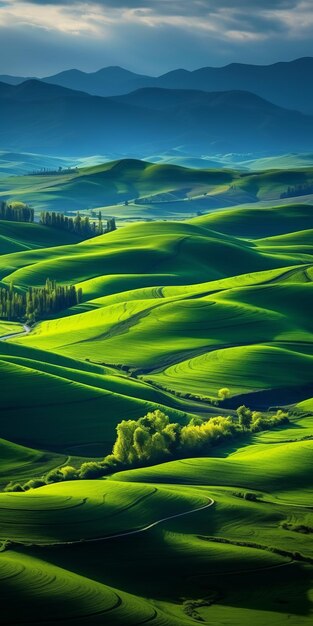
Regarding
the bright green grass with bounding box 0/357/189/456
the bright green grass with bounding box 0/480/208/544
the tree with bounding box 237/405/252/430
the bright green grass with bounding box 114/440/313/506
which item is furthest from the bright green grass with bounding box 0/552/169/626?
the tree with bounding box 237/405/252/430

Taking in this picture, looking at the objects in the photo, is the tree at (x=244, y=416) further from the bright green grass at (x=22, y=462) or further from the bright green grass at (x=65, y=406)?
the bright green grass at (x=22, y=462)

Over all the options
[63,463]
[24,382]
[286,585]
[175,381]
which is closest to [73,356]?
[175,381]

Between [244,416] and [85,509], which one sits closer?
[85,509]

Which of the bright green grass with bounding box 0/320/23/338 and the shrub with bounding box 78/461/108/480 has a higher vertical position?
the bright green grass with bounding box 0/320/23/338

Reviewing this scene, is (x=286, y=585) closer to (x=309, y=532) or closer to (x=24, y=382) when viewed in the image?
(x=309, y=532)

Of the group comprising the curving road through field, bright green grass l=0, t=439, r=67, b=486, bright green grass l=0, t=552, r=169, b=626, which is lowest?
bright green grass l=0, t=439, r=67, b=486

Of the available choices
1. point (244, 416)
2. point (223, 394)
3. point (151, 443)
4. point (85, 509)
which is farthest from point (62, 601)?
point (223, 394)

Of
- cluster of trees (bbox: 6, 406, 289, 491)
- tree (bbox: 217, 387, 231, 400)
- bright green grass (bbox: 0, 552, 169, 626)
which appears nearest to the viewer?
bright green grass (bbox: 0, 552, 169, 626)

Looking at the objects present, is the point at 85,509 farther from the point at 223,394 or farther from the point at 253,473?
the point at 223,394

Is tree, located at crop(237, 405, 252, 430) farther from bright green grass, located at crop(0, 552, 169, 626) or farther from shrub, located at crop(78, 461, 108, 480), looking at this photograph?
bright green grass, located at crop(0, 552, 169, 626)
